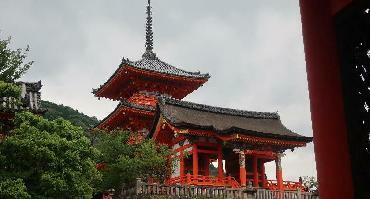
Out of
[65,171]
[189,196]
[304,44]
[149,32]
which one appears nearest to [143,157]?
[189,196]

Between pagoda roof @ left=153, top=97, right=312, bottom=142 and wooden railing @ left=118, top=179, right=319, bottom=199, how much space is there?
160 inches

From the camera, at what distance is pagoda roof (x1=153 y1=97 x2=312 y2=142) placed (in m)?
26.2

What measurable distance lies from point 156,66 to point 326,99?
37.6 metres

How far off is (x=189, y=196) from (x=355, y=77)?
1912 cm

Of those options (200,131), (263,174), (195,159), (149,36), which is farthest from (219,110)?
(149,36)

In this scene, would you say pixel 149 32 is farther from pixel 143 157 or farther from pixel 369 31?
pixel 369 31

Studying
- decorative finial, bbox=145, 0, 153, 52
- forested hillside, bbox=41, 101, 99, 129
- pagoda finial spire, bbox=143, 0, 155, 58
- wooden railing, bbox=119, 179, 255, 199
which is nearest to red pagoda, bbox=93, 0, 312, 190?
wooden railing, bbox=119, 179, 255, 199

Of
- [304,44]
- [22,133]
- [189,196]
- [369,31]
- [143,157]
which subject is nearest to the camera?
[369,31]

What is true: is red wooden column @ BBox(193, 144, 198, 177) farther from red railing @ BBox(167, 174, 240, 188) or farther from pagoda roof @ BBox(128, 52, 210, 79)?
pagoda roof @ BBox(128, 52, 210, 79)

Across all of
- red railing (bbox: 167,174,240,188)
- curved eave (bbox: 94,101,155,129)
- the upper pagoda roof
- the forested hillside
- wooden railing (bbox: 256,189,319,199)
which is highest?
the forested hillside

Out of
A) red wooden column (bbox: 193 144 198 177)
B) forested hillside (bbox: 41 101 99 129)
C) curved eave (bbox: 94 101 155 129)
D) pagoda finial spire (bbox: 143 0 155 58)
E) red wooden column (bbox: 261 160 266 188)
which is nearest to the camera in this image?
red wooden column (bbox: 193 144 198 177)

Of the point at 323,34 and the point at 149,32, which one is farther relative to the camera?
the point at 149,32

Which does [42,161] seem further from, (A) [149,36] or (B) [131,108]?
(A) [149,36]

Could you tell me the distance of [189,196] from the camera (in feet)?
69.7
